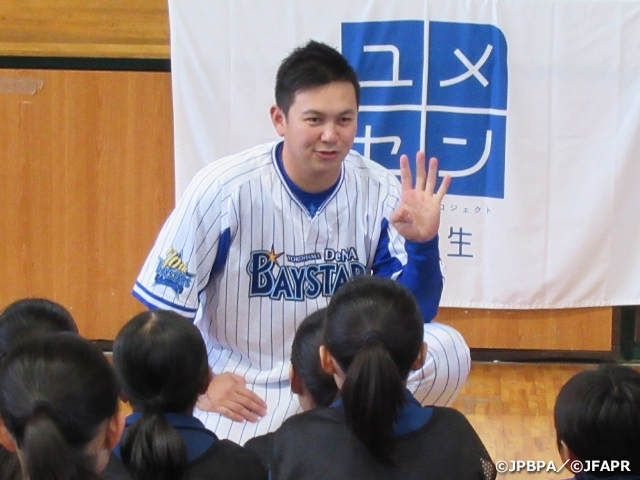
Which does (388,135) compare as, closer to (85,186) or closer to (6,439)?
(85,186)

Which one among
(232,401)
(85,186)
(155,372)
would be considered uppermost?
(85,186)

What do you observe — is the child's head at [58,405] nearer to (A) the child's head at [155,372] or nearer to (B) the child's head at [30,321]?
(A) the child's head at [155,372]

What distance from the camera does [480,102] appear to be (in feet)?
12.1

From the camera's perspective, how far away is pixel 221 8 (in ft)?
11.9

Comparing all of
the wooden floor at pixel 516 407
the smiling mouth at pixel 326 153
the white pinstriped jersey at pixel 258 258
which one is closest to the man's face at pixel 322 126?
the smiling mouth at pixel 326 153

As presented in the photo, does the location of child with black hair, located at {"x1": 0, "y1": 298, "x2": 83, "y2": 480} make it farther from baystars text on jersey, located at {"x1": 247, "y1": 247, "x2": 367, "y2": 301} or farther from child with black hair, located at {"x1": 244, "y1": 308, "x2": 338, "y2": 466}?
baystars text on jersey, located at {"x1": 247, "y1": 247, "x2": 367, "y2": 301}

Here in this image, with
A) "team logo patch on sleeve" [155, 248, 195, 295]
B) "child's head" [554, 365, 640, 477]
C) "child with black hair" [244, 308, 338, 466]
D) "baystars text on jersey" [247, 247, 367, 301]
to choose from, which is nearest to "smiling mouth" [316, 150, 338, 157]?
"baystars text on jersey" [247, 247, 367, 301]

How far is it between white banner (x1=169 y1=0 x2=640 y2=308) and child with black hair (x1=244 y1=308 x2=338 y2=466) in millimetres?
1928

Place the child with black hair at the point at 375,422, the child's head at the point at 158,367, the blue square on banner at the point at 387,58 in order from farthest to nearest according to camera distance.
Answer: the blue square on banner at the point at 387,58, the child's head at the point at 158,367, the child with black hair at the point at 375,422

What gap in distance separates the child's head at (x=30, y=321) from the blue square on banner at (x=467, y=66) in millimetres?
2187

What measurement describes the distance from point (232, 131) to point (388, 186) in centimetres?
132

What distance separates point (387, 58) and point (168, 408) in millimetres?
2379

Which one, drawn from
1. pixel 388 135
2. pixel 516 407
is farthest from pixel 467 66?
pixel 516 407

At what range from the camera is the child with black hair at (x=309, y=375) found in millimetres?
1800
